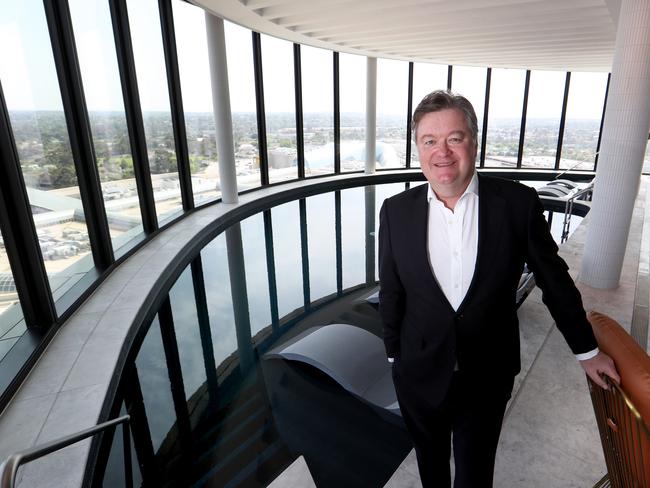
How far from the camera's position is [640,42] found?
3344 millimetres

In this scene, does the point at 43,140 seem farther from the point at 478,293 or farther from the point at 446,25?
the point at 446,25

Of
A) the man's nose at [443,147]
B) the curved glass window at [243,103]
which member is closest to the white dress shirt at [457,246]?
the man's nose at [443,147]

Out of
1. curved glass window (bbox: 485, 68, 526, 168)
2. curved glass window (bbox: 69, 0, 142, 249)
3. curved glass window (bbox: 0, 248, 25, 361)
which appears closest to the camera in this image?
curved glass window (bbox: 0, 248, 25, 361)

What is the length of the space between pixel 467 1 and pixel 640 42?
316 cm

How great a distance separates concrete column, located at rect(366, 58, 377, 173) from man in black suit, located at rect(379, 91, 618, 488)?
11.3 meters

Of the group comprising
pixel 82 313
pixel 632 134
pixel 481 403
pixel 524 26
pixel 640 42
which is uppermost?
pixel 524 26

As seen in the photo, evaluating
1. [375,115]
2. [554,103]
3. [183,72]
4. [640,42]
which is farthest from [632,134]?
[554,103]

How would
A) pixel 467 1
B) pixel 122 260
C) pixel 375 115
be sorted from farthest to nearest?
pixel 375 115
pixel 467 1
pixel 122 260

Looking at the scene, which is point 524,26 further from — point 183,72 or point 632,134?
point 183,72

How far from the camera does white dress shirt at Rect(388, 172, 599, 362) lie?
1.28 meters

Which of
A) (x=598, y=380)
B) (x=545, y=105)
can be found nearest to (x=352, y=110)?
(x=545, y=105)

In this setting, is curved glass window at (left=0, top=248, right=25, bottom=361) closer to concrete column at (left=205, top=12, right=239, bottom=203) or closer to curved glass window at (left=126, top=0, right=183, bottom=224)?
curved glass window at (left=126, top=0, right=183, bottom=224)

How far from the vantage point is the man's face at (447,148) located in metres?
1.20

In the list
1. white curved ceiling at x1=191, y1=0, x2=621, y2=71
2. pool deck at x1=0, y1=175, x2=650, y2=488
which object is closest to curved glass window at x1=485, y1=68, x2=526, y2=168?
white curved ceiling at x1=191, y1=0, x2=621, y2=71
